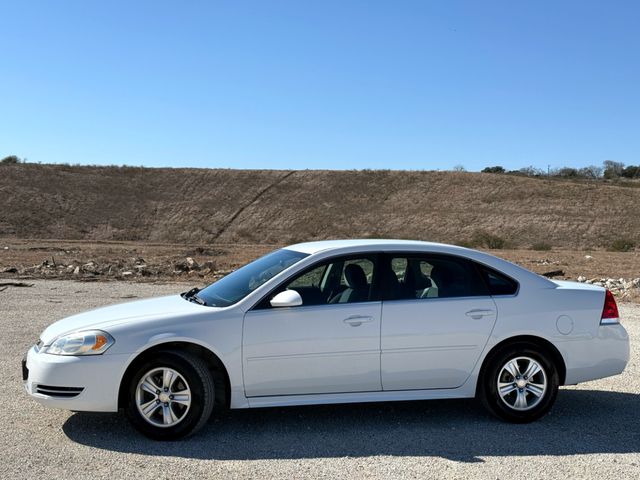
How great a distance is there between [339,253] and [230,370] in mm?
1359

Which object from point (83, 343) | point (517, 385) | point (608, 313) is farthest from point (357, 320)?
point (608, 313)

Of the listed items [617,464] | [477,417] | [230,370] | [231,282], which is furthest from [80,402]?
→ [617,464]

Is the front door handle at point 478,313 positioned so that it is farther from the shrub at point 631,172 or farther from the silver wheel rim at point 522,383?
the shrub at point 631,172

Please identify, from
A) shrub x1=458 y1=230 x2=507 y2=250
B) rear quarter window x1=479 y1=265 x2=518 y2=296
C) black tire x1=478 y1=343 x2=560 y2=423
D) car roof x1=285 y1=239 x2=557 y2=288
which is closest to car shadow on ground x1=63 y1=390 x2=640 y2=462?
black tire x1=478 y1=343 x2=560 y2=423

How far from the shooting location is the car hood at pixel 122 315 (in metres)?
5.45

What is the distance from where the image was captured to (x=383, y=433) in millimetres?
5566

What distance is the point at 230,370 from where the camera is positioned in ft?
17.6

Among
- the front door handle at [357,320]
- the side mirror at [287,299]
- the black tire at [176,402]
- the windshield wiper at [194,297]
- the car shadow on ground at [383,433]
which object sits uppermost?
the side mirror at [287,299]

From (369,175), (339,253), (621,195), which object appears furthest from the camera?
(369,175)

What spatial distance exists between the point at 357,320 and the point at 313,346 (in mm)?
420

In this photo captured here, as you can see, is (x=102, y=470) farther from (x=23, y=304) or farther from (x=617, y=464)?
(x=23, y=304)

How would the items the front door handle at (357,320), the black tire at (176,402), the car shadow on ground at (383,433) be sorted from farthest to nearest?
the front door handle at (357,320)
the black tire at (176,402)
the car shadow on ground at (383,433)

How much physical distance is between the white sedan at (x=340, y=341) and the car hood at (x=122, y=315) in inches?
0.9

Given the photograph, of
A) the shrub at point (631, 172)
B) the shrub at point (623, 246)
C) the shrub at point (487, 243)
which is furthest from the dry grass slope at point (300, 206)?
the shrub at point (631, 172)
